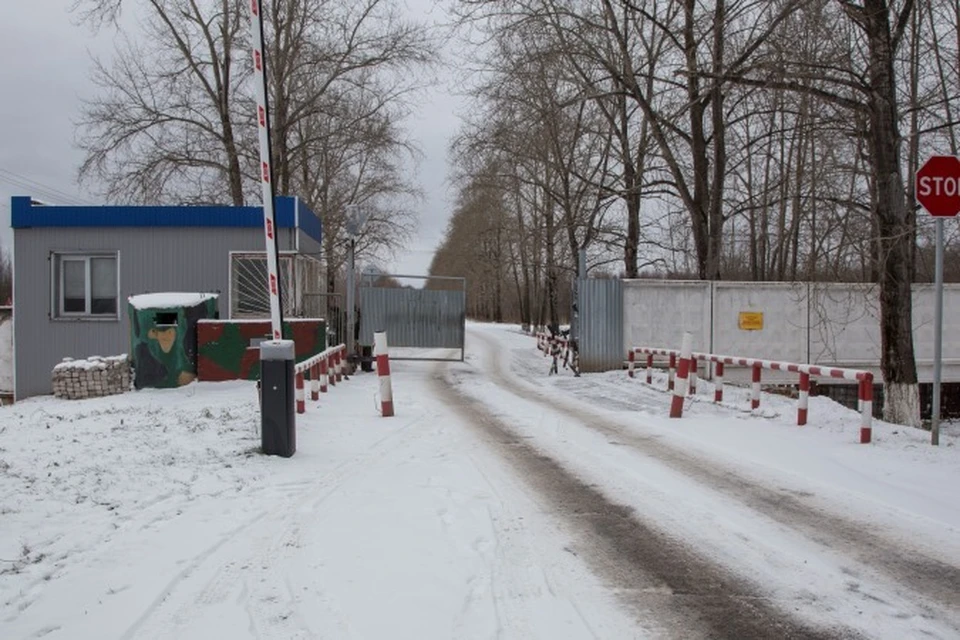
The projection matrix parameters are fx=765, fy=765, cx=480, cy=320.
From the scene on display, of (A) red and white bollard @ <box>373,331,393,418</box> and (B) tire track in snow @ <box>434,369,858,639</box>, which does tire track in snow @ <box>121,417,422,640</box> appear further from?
(A) red and white bollard @ <box>373,331,393,418</box>

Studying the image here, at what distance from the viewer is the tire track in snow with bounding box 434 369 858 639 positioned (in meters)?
3.59

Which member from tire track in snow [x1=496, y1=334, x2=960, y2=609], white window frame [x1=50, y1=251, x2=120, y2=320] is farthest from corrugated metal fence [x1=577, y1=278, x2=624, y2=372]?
white window frame [x1=50, y1=251, x2=120, y2=320]

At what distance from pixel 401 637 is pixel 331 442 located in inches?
197

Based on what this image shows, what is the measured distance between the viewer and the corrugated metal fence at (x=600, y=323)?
17.8 meters

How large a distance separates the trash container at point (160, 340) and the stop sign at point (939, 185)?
11.5 m

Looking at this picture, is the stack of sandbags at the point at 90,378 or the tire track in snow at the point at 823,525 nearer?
the tire track in snow at the point at 823,525

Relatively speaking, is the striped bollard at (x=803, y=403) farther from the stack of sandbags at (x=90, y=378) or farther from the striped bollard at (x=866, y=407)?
the stack of sandbags at (x=90, y=378)

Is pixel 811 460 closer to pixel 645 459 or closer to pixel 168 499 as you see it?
pixel 645 459

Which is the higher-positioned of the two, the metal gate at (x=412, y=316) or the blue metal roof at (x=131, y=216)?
the blue metal roof at (x=131, y=216)

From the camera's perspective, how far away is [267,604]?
376cm

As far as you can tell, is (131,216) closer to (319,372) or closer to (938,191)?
(319,372)

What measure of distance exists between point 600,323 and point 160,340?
31.2 ft

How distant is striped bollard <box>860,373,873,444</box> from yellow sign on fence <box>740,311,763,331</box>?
30.7ft

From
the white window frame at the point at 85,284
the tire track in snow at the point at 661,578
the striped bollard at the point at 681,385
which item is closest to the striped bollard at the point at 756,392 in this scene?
the striped bollard at the point at 681,385
